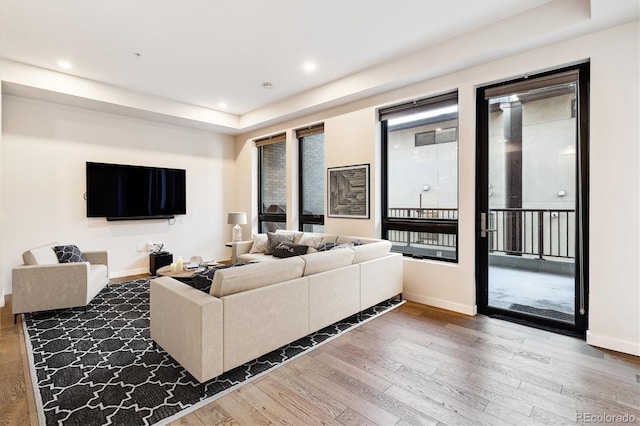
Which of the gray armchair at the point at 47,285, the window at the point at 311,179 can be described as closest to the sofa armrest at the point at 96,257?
the gray armchair at the point at 47,285

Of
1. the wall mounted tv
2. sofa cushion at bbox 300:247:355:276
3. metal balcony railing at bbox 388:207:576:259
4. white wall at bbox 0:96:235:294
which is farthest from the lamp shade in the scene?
metal balcony railing at bbox 388:207:576:259

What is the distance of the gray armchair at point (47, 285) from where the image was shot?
10.9ft

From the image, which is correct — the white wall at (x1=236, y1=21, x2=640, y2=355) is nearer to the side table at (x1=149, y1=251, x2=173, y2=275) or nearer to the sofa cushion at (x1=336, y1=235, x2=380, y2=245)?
the sofa cushion at (x1=336, y1=235, x2=380, y2=245)

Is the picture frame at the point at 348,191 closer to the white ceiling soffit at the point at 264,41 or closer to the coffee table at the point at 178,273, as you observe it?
the white ceiling soffit at the point at 264,41

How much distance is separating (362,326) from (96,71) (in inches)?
186

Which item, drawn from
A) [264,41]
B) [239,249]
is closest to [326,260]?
[264,41]

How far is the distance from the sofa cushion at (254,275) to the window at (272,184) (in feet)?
11.8

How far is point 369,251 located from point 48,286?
3529mm

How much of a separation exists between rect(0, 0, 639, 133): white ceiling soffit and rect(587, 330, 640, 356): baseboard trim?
274cm

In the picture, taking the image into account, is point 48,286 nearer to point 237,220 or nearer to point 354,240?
point 237,220

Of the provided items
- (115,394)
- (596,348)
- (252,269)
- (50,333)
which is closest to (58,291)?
(50,333)

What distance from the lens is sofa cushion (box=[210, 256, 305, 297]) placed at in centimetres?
225

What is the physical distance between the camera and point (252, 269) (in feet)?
7.97

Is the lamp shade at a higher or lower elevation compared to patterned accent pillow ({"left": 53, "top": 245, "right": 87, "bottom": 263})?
higher
